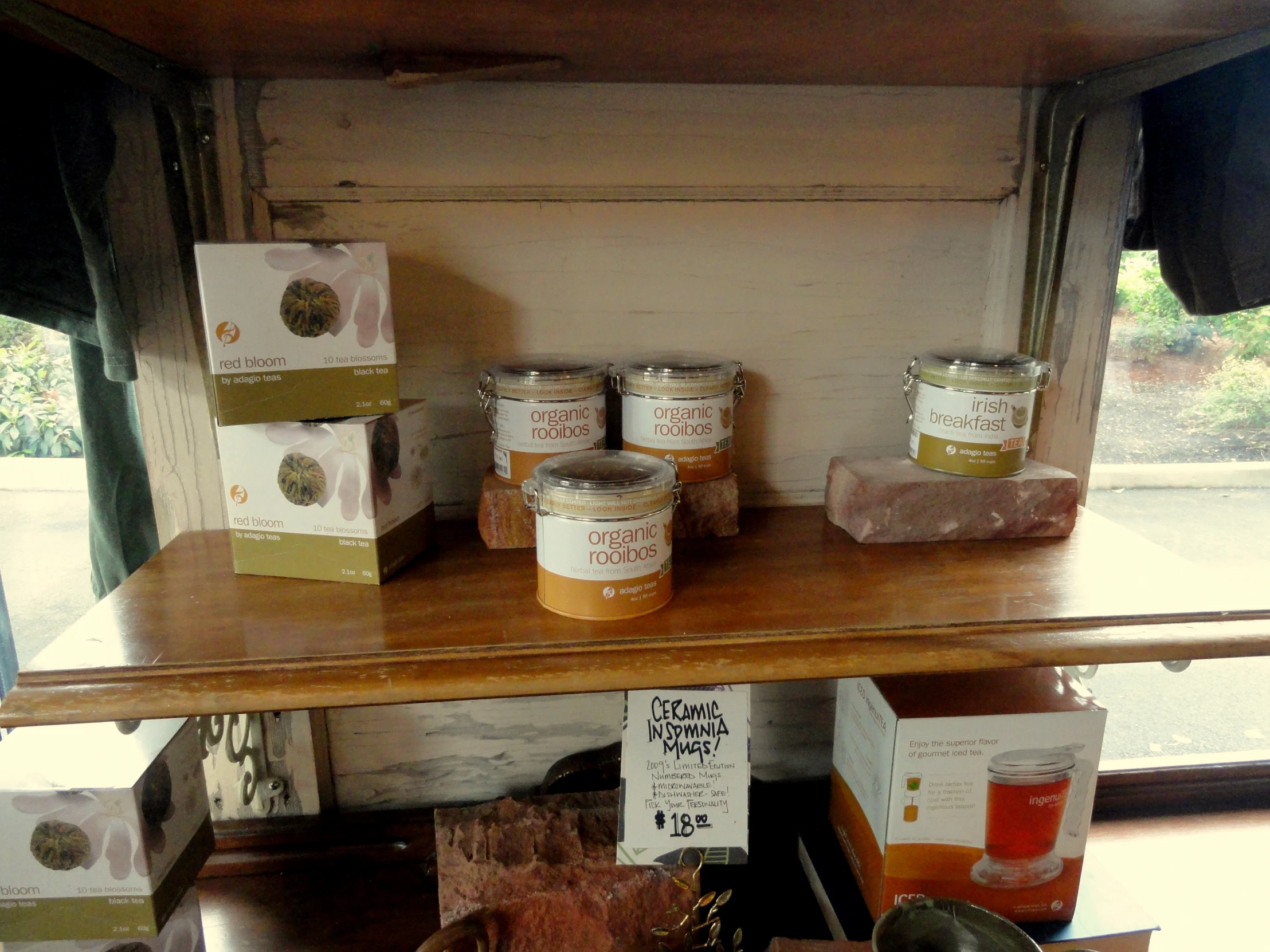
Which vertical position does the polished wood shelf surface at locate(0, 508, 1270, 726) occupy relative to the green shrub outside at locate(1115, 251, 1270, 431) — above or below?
below

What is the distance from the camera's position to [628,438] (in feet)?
2.55

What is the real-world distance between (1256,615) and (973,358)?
30 cm

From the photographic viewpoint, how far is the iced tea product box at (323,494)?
663 millimetres

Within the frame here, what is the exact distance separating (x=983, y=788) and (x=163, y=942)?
739mm

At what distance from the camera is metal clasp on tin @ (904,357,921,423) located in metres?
0.82

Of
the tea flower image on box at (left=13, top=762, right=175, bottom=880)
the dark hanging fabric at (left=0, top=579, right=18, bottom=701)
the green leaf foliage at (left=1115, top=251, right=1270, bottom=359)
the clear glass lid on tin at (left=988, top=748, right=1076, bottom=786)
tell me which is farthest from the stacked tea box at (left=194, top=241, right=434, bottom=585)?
the green leaf foliage at (left=1115, top=251, right=1270, bottom=359)

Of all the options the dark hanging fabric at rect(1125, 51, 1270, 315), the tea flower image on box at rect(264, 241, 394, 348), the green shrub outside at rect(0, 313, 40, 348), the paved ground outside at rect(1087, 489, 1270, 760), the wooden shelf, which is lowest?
the paved ground outside at rect(1087, 489, 1270, 760)

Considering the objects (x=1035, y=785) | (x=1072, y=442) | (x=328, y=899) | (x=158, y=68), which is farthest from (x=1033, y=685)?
(x=158, y=68)

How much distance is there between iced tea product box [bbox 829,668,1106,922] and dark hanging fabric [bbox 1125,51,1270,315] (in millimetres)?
412

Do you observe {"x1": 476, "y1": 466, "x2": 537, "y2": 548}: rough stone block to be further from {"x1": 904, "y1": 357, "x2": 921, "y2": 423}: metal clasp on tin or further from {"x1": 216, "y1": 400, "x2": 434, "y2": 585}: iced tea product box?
{"x1": 904, "y1": 357, "x2": 921, "y2": 423}: metal clasp on tin

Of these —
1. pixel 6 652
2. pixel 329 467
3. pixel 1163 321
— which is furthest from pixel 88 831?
pixel 1163 321

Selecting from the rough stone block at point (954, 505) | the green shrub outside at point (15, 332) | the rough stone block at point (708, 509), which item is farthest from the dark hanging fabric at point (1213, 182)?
the green shrub outside at point (15, 332)

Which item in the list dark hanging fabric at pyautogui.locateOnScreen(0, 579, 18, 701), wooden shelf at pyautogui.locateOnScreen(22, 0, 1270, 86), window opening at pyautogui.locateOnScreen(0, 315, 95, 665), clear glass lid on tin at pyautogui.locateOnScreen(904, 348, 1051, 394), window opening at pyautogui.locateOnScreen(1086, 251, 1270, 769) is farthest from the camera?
window opening at pyautogui.locateOnScreen(1086, 251, 1270, 769)

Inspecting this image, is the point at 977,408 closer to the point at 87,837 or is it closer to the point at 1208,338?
the point at 1208,338
